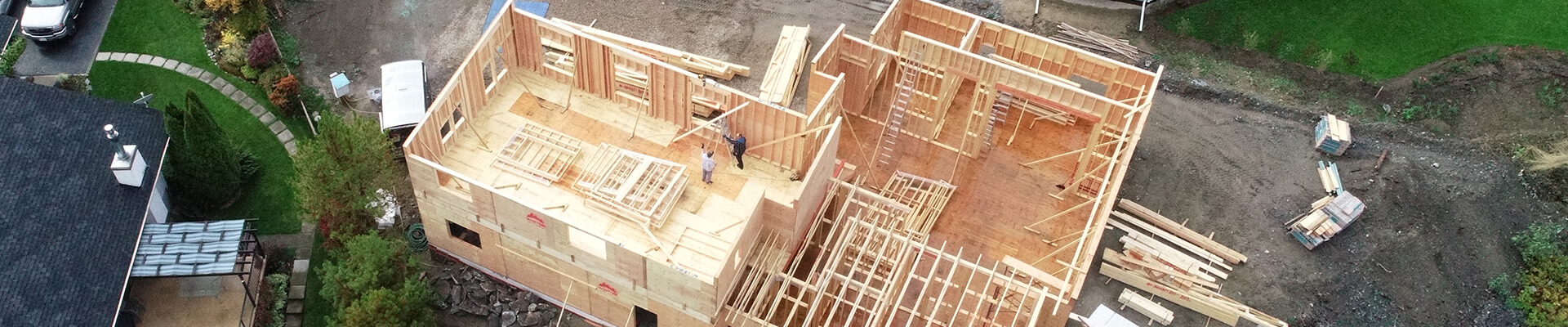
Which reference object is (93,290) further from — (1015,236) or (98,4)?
(1015,236)

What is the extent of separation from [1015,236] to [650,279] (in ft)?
34.2

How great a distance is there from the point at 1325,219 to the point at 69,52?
41.0 metres

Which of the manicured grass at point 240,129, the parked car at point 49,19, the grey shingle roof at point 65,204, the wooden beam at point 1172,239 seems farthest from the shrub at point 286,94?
the wooden beam at point 1172,239

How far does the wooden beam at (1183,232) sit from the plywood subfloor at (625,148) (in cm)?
1138

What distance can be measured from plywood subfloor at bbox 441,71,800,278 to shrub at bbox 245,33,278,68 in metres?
10.8

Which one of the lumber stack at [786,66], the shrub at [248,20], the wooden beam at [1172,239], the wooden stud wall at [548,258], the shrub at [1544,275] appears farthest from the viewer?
the shrub at [248,20]

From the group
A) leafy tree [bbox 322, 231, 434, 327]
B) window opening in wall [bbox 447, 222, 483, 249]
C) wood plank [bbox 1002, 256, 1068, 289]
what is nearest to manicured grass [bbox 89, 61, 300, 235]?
leafy tree [bbox 322, 231, 434, 327]

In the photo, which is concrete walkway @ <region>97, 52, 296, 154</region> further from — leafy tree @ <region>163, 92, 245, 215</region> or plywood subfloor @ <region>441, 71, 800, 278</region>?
plywood subfloor @ <region>441, 71, 800, 278</region>

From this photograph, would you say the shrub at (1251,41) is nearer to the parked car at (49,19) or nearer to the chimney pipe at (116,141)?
the chimney pipe at (116,141)

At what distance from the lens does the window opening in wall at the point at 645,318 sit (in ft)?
96.3

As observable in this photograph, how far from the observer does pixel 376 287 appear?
27.2 meters

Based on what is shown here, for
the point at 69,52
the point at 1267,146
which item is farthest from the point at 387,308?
the point at 1267,146

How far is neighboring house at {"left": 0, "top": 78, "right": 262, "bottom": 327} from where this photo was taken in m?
26.4

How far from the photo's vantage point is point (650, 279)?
26.2 m
